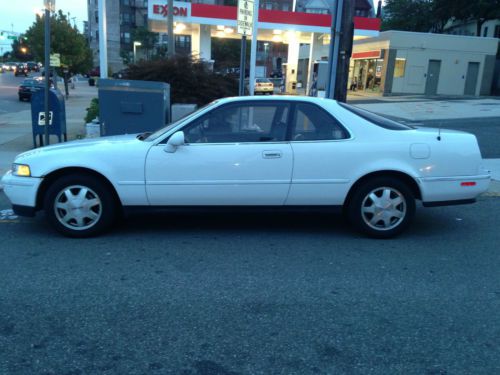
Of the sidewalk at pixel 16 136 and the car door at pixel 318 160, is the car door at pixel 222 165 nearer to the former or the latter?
the car door at pixel 318 160

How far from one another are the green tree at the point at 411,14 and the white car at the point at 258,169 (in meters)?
45.8

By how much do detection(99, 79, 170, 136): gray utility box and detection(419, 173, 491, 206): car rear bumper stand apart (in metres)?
5.10

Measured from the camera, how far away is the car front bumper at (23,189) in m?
4.98

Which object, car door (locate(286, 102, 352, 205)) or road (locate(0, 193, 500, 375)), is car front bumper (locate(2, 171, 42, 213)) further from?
car door (locate(286, 102, 352, 205))

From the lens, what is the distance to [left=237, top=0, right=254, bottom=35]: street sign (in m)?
→ 9.27

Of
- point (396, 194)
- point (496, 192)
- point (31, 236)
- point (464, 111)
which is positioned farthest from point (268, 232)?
point (464, 111)

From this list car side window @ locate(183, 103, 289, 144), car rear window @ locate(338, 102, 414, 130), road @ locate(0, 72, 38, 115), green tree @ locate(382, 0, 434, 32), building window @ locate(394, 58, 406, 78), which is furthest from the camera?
green tree @ locate(382, 0, 434, 32)

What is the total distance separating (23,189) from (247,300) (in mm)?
2826

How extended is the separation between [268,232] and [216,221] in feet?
2.40

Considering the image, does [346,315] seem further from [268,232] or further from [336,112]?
[336,112]

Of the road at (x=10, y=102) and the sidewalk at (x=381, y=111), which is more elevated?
the sidewalk at (x=381, y=111)

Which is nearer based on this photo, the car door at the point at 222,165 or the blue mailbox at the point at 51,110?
the car door at the point at 222,165

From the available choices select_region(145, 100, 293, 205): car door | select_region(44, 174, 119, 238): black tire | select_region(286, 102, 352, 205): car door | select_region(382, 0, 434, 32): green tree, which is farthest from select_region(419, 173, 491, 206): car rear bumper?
select_region(382, 0, 434, 32): green tree

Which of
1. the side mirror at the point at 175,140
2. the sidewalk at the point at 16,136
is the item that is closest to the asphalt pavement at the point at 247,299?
the side mirror at the point at 175,140
